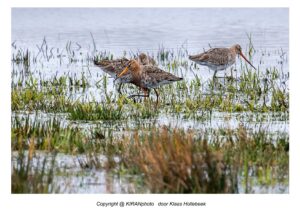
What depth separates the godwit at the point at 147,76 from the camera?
459 inches

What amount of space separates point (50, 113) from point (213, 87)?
328 cm

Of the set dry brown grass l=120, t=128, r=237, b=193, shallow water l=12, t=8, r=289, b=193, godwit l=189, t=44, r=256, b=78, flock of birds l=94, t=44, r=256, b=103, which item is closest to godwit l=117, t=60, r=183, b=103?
flock of birds l=94, t=44, r=256, b=103

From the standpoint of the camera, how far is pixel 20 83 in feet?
40.4

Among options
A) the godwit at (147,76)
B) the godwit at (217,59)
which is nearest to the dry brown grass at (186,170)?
the godwit at (147,76)

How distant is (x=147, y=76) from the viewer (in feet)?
38.4

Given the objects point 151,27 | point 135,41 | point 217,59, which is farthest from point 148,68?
point 151,27

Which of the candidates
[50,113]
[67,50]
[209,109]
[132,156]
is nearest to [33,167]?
[132,156]

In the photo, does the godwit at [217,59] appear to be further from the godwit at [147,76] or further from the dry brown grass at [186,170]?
the dry brown grass at [186,170]

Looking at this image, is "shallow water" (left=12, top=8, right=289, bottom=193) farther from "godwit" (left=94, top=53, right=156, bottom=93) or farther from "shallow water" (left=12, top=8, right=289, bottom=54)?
"godwit" (left=94, top=53, right=156, bottom=93)

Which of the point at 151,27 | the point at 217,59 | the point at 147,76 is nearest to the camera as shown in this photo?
the point at 147,76

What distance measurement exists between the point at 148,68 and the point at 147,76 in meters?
0.25

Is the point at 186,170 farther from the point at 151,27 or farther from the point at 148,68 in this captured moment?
the point at 151,27

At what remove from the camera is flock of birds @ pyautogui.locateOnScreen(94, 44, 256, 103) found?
11.7 m
